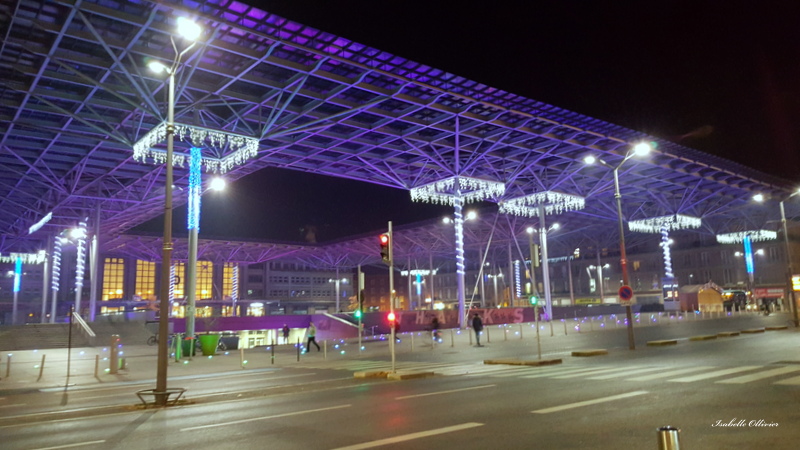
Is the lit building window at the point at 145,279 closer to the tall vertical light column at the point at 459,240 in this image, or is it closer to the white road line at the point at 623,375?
the tall vertical light column at the point at 459,240

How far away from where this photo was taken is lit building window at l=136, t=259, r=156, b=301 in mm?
92625

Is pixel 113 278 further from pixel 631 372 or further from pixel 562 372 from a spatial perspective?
pixel 631 372

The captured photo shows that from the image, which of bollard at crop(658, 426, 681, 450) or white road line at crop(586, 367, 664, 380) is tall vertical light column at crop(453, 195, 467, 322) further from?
bollard at crop(658, 426, 681, 450)

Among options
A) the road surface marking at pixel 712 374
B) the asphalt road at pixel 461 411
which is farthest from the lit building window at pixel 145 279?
the road surface marking at pixel 712 374

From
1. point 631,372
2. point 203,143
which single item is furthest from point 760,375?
point 203,143

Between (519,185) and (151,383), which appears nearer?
(151,383)

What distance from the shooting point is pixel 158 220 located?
7925 cm

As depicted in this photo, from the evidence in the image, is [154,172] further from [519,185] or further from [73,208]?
[519,185]

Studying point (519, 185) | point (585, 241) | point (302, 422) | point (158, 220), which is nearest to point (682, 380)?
point (302, 422)

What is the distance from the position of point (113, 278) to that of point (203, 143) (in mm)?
68375

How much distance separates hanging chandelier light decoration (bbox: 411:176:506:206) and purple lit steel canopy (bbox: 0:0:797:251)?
979mm

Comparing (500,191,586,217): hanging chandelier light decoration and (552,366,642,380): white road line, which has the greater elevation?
(500,191,586,217): hanging chandelier light decoration

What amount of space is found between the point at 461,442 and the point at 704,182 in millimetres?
53389

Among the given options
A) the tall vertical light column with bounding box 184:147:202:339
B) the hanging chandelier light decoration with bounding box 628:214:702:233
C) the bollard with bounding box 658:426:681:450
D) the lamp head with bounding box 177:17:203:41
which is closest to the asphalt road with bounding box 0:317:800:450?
the bollard with bounding box 658:426:681:450
